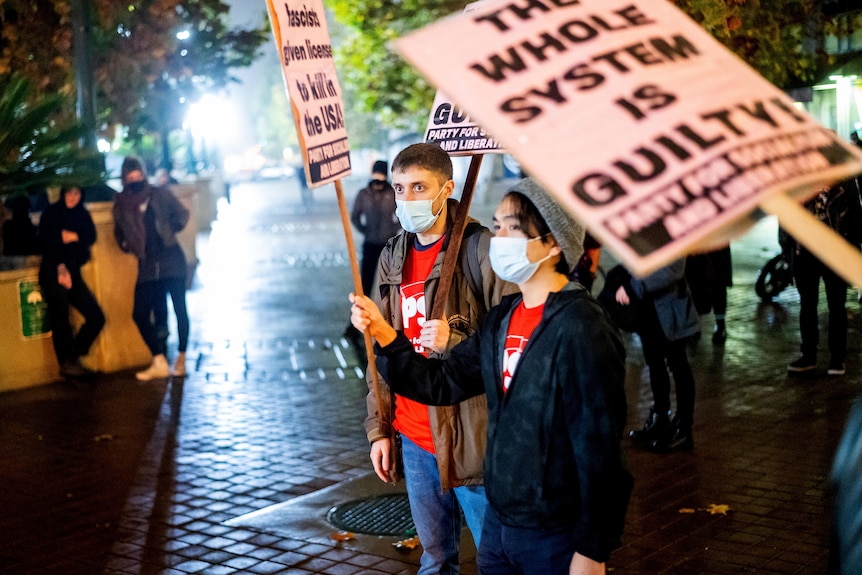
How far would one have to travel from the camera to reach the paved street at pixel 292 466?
6.01 m

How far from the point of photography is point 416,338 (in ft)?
14.0

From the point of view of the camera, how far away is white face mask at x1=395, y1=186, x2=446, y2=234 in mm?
4234

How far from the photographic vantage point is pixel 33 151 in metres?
10.8

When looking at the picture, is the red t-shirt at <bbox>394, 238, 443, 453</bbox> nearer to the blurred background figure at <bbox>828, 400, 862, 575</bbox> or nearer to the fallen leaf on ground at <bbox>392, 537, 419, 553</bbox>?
the blurred background figure at <bbox>828, 400, 862, 575</bbox>

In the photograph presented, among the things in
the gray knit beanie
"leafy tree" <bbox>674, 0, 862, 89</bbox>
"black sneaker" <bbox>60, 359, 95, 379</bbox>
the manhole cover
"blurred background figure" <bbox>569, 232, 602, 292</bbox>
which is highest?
"leafy tree" <bbox>674, 0, 862, 89</bbox>

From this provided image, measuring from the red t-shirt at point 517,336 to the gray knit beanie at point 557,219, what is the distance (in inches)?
7.8

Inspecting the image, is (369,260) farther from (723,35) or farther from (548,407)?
(548,407)

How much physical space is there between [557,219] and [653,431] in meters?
4.82

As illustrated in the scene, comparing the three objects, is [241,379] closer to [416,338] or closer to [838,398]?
[838,398]

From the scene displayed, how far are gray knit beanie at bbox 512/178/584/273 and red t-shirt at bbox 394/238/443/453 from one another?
2.81ft

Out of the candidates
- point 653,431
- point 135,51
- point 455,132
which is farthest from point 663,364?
point 135,51

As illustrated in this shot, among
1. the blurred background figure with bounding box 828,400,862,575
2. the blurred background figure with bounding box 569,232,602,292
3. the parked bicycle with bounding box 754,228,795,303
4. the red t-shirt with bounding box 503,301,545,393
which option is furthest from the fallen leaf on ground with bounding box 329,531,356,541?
the parked bicycle with bounding box 754,228,795,303

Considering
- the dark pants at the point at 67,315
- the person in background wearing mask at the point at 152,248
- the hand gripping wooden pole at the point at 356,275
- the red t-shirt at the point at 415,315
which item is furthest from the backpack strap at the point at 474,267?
the dark pants at the point at 67,315

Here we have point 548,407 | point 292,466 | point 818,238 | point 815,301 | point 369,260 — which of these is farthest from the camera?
point 369,260
